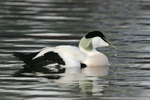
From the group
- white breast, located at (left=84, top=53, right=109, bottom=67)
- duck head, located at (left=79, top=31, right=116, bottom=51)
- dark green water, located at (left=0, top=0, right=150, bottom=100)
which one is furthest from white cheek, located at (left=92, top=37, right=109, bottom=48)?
dark green water, located at (left=0, top=0, right=150, bottom=100)

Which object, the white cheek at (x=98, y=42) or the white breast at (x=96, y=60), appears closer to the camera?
the white breast at (x=96, y=60)

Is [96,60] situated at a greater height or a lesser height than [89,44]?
lesser

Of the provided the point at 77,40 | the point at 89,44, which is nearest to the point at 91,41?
the point at 89,44

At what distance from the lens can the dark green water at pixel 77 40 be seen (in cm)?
859

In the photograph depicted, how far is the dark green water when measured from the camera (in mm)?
8592

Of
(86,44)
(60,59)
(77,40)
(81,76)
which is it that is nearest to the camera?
(81,76)

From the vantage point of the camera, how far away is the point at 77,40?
47.9 feet

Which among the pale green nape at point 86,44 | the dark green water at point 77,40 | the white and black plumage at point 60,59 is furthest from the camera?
→ the pale green nape at point 86,44

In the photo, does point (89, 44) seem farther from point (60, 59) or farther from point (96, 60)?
point (60, 59)

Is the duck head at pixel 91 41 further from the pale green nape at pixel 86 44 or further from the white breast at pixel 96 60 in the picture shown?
the white breast at pixel 96 60

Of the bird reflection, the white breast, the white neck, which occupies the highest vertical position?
the white neck

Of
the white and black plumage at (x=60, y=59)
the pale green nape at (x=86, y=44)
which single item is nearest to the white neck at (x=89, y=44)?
the pale green nape at (x=86, y=44)

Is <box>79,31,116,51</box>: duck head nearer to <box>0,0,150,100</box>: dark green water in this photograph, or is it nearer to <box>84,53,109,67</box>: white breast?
<box>84,53,109,67</box>: white breast

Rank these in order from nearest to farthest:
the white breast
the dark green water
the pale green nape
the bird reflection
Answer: the dark green water → the bird reflection → the white breast → the pale green nape
